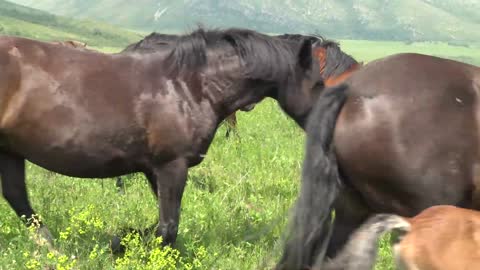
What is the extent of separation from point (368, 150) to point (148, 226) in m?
2.43

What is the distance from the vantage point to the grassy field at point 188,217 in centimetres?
423

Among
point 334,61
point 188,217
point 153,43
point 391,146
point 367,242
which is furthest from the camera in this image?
point 334,61

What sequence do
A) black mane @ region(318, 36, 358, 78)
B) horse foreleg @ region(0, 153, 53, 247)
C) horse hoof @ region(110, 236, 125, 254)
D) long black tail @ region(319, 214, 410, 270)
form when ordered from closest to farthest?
long black tail @ region(319, 214, 410, 270) < horse hoof @ region(110, 236, 125, 254) < horse foreleg @ region(0, 153, 53, 247) < black mane @ region(318, 36, 358, 78)

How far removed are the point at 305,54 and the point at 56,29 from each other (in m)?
164

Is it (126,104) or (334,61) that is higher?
(126,104)

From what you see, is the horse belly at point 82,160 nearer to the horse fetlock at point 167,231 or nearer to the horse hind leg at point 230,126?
the horse fetlock at point 167,231

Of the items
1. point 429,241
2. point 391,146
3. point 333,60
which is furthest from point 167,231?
point 333,60

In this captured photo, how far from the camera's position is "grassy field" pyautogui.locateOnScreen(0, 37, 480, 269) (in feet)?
13.9

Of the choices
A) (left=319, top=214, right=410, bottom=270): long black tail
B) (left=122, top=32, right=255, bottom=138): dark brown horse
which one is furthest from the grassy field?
(left=122, top=32, right=255, bottom=138): dark brown horse

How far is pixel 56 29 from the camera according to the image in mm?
159500

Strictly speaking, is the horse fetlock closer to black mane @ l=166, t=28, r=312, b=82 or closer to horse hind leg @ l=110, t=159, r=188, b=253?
horse hind leg @ l=110, t=159, r=188, b=253

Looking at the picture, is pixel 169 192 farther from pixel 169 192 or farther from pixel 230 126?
pixel 230 126

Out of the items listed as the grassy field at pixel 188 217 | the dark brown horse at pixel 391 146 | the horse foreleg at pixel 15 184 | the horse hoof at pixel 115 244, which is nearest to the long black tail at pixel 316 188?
the dark brown horse at pixel 391 146

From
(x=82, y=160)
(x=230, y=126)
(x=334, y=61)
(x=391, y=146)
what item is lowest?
(x=230, y=126)
